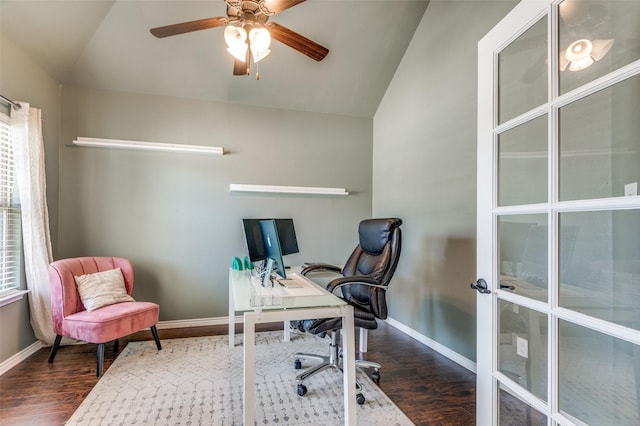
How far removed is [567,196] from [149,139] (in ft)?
11.9

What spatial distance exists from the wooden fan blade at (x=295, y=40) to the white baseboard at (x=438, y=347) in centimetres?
265

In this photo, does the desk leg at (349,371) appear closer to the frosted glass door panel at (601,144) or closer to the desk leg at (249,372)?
the desk leg at (249,372)

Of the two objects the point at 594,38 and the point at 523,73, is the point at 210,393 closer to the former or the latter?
the point at 523,73

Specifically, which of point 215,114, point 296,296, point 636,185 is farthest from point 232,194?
point 636,185

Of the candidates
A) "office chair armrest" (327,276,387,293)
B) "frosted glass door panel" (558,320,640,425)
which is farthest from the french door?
"office chair armrest" (327,276,387,293)

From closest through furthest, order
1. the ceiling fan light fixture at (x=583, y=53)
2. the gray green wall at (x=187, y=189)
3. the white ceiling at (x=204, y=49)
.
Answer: the ceiling fan light fixture at (x=583, y=53) < the white ceiling at (x=204, y=49) < the gray green wall at (x=187, y=189)

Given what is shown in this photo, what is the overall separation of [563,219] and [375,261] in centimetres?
145

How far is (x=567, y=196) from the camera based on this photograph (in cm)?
112

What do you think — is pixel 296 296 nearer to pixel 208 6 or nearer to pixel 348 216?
pixel 348 216

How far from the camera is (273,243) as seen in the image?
6.81 ft

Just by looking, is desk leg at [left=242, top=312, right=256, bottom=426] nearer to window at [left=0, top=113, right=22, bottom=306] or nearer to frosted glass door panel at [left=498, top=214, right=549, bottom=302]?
frosted glass door panel at [left=498, top=214, right=549, bottom=302]

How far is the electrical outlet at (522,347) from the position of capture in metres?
1.28

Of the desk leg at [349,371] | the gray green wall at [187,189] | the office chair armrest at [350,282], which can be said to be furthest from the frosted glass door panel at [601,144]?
the gray green wall at [187,189]

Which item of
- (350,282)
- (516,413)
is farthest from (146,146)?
(516,413)
